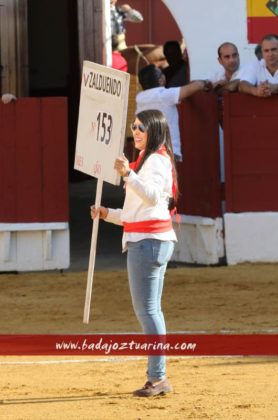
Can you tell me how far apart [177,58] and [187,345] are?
253 inches

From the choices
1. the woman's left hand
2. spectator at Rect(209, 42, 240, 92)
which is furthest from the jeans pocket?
spectator at Rect(209, 42, 240, 92)

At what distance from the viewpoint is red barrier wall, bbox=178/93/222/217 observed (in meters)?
13.2

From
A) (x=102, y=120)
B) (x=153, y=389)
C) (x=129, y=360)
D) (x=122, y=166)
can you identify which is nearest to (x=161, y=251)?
(x=122, y=166)

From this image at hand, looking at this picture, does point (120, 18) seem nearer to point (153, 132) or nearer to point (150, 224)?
point (153, 132)

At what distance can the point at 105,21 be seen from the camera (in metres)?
16.3

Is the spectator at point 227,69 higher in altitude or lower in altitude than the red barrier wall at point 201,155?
higher

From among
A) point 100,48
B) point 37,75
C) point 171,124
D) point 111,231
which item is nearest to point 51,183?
point 171,124

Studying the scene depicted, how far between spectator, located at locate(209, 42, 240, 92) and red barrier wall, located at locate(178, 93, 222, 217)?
6.0 inches

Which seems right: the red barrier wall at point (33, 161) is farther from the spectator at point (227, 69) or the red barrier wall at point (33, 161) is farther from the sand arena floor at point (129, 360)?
A: the spectator at point (227, 69)

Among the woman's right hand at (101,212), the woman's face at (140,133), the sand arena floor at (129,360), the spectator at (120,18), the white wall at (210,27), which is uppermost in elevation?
the spectator at (120,18)

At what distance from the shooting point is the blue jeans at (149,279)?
7605 millimetres

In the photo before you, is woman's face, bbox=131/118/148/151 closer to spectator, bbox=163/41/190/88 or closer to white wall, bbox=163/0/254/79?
spectator, bbox=163/41/190/88

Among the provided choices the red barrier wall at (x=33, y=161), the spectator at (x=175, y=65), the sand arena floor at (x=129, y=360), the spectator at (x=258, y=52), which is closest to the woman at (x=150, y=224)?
the sand arena floor at (x=129, y=360)

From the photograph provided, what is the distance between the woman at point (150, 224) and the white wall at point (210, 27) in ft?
24.9
